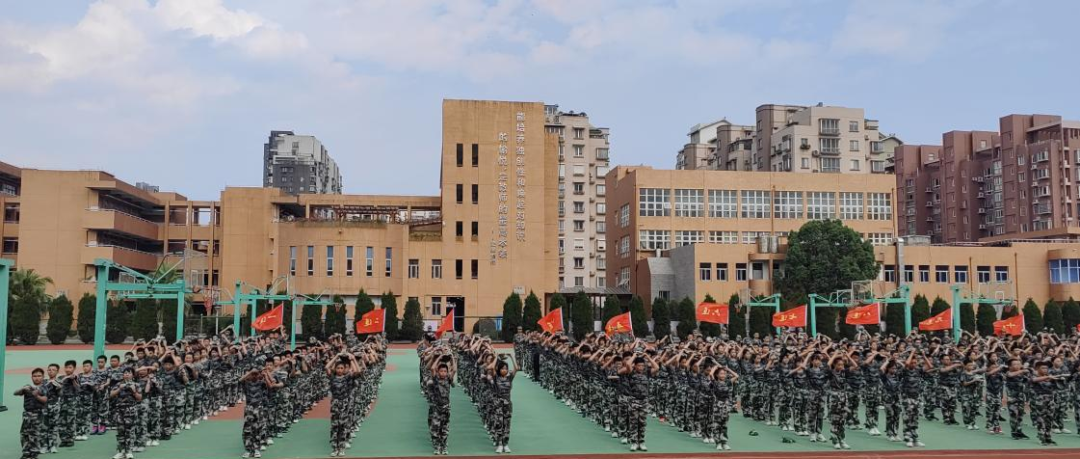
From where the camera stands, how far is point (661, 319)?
59.4 metres

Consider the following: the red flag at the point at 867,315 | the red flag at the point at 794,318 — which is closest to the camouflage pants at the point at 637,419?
the red flag at the point at 867,315

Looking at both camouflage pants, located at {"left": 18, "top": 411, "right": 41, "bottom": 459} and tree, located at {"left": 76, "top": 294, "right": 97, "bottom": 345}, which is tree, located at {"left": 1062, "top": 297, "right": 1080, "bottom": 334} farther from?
camouflage pants, located at {"left": 18, "top": 411, "right": 41, "bottom": 459}

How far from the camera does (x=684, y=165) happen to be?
114 metres

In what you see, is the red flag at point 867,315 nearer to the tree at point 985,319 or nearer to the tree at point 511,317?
the tree at point 511,317

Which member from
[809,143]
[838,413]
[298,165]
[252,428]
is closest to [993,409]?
[838,413]

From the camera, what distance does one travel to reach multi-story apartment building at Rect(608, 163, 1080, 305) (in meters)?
65.7

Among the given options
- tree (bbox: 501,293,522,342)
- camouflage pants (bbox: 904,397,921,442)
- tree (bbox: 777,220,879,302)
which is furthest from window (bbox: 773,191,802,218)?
camouflage pants (bbox: 904,397,921,442)

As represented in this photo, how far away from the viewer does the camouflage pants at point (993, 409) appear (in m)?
18.7

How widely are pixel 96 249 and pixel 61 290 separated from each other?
3898 mm

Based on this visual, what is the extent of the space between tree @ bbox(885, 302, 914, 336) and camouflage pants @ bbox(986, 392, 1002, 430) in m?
42.2

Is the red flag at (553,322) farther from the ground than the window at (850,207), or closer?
closer

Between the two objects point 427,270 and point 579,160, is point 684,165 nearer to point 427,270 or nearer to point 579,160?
point 579,160

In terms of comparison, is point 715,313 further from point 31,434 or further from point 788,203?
point 788,203

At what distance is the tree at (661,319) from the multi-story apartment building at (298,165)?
79.6m
